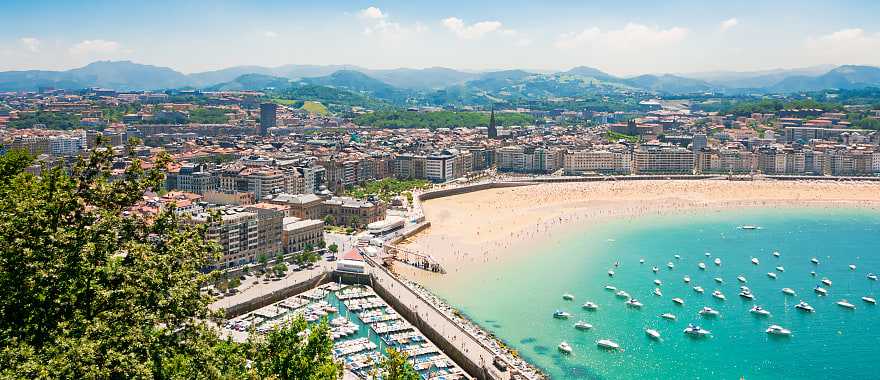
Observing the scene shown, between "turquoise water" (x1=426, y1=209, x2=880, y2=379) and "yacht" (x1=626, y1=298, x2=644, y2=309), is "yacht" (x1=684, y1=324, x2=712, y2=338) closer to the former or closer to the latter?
"turquoise water" (x1=426, y1=209, x2=880, y2=379)

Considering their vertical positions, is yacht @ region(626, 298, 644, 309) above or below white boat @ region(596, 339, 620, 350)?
above

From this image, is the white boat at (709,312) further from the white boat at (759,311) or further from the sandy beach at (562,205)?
the sandy beach at (562,205)

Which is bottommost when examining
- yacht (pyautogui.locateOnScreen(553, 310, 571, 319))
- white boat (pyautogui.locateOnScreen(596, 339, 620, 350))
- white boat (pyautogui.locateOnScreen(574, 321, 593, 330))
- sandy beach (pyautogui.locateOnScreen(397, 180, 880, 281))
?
white boat (pyautogui.locateOnScreen(596, 339, 620, 350))

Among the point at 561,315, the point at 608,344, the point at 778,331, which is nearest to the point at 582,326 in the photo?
the point at 561,315

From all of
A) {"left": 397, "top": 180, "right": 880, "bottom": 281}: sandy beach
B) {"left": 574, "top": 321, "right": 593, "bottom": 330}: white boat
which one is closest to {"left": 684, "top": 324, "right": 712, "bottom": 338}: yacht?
{"left": 574, "top": 321, "right": 593, "bottom": 330}: white boat

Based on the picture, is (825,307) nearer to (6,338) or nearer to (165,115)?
(6,338)
